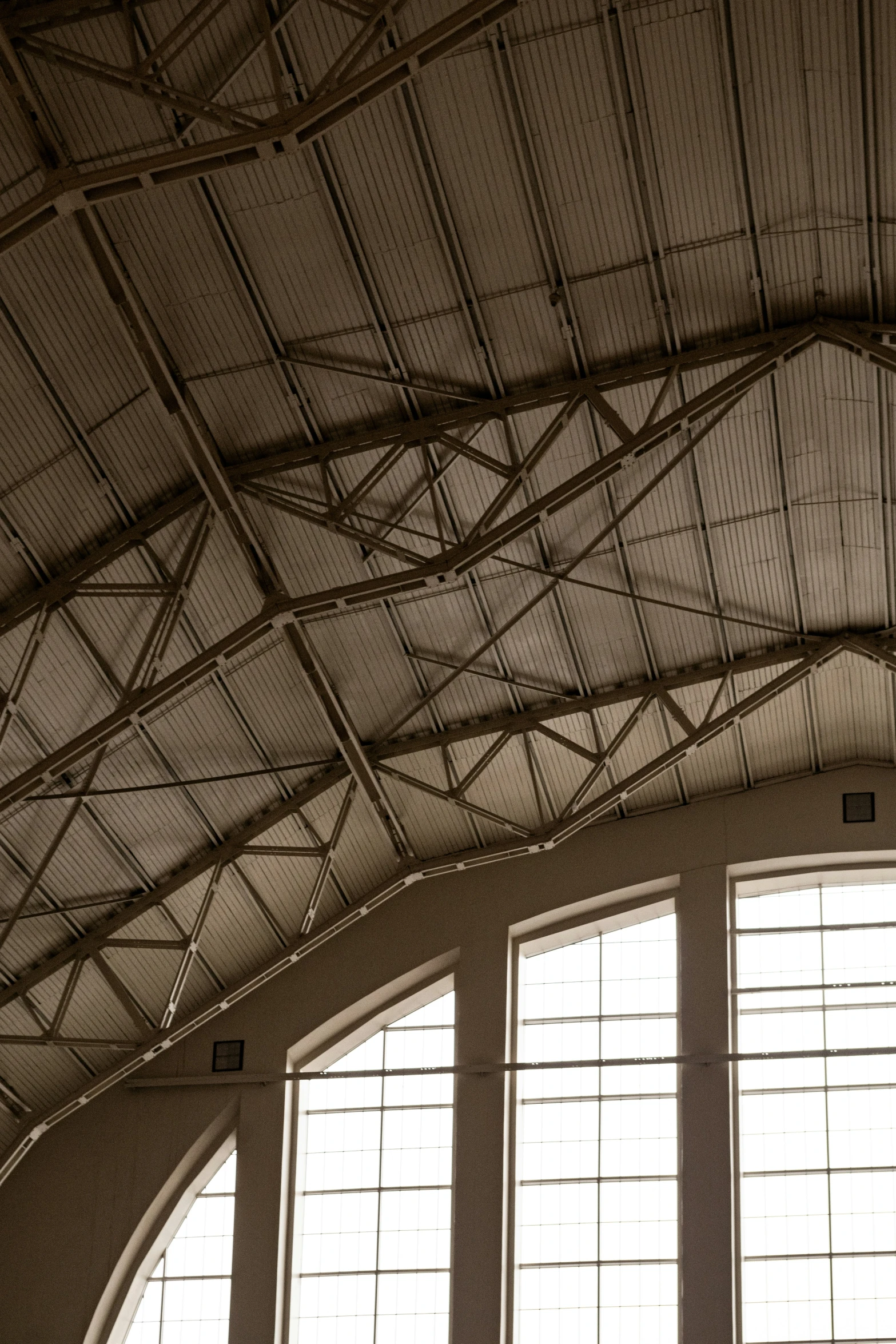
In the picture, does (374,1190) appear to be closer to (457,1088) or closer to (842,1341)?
(457,1088)

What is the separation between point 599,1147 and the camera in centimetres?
3362

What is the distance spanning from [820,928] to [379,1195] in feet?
37.4

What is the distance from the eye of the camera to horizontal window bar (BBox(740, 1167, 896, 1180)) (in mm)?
32531

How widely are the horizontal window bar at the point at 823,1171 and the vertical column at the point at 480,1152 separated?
17.4 ft

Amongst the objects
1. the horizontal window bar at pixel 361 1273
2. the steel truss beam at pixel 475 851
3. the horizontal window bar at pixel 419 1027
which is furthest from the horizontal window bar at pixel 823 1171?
the steel truss beam at pixel 475 851

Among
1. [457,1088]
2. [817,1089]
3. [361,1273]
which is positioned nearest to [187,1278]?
[361,1273]

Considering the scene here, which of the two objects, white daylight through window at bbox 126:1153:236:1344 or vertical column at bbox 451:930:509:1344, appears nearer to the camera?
vertical column at bbox 451:930:509:1344

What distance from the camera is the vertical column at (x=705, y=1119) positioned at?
3130 cm

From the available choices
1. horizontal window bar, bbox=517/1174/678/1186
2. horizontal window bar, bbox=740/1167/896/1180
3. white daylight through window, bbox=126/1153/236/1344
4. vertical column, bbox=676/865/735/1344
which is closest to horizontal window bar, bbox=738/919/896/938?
vertical column, bbox=676/865/735/1344

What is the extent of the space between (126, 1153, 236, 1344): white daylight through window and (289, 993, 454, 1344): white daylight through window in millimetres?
1530

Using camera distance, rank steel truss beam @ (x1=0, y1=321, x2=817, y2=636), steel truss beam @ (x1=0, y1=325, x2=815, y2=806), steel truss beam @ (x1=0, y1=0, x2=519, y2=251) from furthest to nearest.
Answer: steel truss beam @ (x1=0, y1=321, x2=817, y2=636), steel truss beam @ (x1=0, y1=325, x2=815, y2=806), steel truss beam @ (x1=0, y1=0, x2=519, y2=251)

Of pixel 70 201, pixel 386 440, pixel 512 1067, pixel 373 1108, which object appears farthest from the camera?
pixel 373 1108

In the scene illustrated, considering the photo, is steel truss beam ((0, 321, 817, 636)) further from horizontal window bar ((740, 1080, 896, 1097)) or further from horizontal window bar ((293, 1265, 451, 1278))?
horizontal window bar ((293, 1265, 451, 1278))

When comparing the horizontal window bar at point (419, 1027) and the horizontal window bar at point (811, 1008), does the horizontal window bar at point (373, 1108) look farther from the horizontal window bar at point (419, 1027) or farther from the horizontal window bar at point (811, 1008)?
the horizontal window bar at point (811, 1008)
